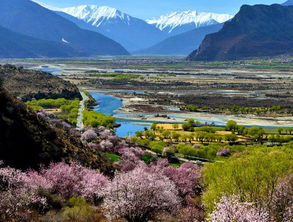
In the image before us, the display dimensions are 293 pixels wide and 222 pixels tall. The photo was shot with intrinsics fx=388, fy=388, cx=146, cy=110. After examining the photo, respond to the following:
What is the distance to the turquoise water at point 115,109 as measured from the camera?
103144 mm

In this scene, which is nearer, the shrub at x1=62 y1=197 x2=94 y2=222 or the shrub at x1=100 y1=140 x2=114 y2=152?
the shrub at x1=62 y1=197 x2=94 y2=222

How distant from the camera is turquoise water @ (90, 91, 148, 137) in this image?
103 metres

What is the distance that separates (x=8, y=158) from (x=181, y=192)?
18.3 m

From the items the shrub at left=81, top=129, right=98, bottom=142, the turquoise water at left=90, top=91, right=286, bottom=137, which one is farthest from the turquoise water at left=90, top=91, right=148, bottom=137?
the shrub at left=81, top=129, right=98, bottom=142

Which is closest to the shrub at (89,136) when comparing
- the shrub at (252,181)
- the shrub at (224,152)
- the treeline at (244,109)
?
the shrub at (224,152)

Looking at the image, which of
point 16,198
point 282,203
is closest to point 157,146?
point 282,203

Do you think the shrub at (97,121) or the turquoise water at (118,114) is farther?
the turquoise water at (118,114)

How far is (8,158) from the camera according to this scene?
37406 mm

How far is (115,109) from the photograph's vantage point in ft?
459

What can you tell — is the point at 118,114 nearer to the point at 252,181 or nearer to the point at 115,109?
the point at 115,109

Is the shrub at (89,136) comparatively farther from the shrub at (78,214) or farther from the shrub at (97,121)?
the shrub at (78,214)

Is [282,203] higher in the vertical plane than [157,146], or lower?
higher

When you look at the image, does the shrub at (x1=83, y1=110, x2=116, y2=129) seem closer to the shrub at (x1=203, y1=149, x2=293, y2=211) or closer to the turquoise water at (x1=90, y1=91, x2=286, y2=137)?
the turquoise water at (x1=90, y1=91, x2=286, y2=137)

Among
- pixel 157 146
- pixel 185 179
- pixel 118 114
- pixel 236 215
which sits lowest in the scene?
pixel 118 114
